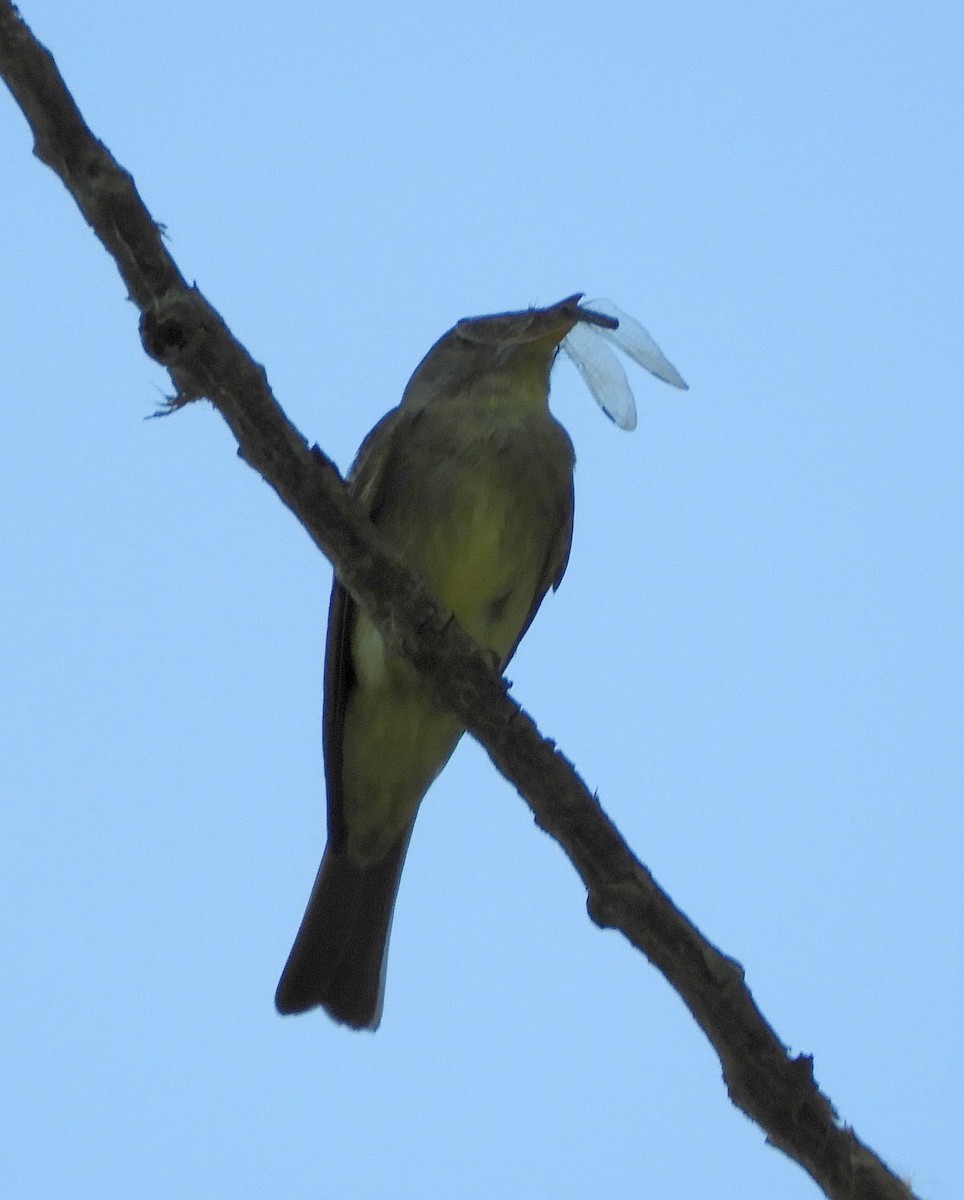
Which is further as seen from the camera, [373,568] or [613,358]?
[613,358]

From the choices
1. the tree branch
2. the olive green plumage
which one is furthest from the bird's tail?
the tree branch

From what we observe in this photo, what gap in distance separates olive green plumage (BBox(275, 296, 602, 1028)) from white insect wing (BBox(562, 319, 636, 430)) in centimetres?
10

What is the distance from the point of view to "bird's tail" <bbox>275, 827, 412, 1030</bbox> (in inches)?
231

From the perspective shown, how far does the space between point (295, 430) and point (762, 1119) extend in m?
2.10

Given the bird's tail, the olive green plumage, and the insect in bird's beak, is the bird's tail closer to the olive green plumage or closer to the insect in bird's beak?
the olive green plumage

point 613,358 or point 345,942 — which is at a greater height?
point 613,358

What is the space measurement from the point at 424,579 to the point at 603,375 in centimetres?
117

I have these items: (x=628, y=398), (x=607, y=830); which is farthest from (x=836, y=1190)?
(x=628, y=398)

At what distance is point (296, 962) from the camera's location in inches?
233

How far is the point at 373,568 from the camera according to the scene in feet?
13.5

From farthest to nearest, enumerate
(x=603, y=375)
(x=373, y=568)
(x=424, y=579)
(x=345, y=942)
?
(x=603, y=375), (x=345, y=942), (x=424, y=579), (x=373, y=568)

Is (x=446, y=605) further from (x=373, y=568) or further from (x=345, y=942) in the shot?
(x=373, y=568)

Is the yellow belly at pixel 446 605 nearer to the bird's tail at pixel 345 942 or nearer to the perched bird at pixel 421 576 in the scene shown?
the perched bird at pixel 421 576

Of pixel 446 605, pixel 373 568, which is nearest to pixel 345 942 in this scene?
pixel 446 605
